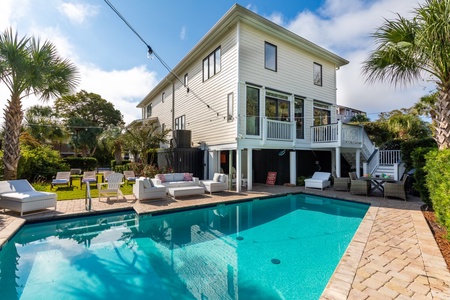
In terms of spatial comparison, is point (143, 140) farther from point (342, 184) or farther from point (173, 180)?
point (342, 184)

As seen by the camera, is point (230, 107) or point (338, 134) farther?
point (338, 134)

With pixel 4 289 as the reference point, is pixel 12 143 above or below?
above

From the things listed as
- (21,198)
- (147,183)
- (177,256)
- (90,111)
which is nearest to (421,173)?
(177,256)

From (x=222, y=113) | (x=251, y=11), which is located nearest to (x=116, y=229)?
(x=222, y=113)

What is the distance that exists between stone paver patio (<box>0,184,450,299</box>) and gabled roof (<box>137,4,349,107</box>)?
29.7ft

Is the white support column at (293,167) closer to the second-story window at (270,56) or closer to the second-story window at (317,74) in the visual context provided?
the second-story window at (270,56)

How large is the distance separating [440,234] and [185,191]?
26.8 feet

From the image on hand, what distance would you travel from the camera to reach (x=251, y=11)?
10.8 meters

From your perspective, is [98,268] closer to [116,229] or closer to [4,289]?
[4,289]

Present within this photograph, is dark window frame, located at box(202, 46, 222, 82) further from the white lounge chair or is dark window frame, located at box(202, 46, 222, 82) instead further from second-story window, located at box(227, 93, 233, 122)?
the white lounge chair

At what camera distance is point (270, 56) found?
12766 mm

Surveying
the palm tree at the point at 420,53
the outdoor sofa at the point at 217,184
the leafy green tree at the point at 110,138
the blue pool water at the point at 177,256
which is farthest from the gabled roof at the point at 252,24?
→ the leafy green tree at the point at 110,138

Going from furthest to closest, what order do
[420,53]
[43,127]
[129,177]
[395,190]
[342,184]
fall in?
[43,127] < [129,177] < [342,184] < [395,190] < [420,53]

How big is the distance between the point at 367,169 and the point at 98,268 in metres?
15.0
